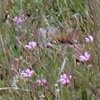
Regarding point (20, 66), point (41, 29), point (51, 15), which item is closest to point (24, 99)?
point (20, 66)

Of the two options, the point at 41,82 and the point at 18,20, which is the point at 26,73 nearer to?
the point at 41,82

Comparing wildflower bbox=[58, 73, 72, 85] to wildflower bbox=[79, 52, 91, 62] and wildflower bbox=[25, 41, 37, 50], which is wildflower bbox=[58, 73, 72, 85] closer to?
wildflower bbox=[79, 52, 91, 62]

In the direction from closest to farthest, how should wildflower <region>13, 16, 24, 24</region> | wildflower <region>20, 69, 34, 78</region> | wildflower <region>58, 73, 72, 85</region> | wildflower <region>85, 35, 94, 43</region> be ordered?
wildflower <region>58, 73, 72, 85</region>, wildflower <region>20, 69, 34, 78</region>, wildflower <region>85, 35, 94, 43</region>, wildflower <region>13, 16, 24, 24</region>

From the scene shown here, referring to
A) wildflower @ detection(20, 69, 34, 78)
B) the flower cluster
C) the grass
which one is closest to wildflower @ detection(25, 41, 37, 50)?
the grass

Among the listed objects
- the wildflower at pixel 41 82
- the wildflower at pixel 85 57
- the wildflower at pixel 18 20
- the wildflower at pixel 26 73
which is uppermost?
the wildflower at pixel 18 20

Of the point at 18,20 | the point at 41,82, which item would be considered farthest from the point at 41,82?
the point at 18,20

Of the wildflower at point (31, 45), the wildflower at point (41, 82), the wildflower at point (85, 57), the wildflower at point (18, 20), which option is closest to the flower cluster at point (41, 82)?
the wildflower at point (41, 82)

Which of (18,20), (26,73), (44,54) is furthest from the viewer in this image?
(18,20)

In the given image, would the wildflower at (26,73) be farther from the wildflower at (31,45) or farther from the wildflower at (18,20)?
the wildflower at (18,20)

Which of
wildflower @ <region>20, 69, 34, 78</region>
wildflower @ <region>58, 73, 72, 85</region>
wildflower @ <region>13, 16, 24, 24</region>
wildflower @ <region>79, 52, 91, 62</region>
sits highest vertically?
wildflower @ <region>13, 16, 24, 24</region>
